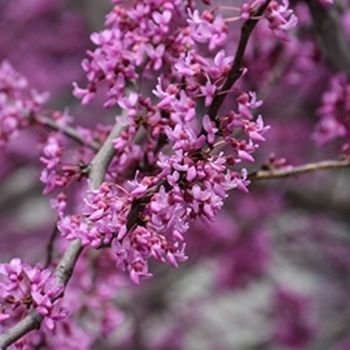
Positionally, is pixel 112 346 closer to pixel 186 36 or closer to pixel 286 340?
pixel 286 340

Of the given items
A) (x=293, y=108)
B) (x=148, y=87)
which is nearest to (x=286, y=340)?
(x=293, y=108)

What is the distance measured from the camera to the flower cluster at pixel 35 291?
3.22ft

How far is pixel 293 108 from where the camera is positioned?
2.91m

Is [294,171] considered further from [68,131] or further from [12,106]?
[12,106]

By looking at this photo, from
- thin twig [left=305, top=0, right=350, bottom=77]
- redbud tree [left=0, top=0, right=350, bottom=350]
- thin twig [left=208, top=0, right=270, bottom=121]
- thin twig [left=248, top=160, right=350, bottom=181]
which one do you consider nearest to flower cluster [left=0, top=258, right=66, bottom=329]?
redbud tree [left=0, top=0, right=350, bottom=350]

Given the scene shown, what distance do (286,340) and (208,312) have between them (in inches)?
72.4

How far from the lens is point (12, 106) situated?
1.43 metres

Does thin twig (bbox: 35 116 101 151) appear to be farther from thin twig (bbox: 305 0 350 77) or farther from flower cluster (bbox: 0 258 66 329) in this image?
thin twig (bbox: 305 0 350 77)

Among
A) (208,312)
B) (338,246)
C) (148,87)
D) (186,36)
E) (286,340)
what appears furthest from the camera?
(208,312)

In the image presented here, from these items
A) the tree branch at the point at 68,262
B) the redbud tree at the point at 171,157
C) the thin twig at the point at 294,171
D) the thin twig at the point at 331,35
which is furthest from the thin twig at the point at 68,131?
the thin twig at the point at 331,35

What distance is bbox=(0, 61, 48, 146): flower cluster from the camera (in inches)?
55.2

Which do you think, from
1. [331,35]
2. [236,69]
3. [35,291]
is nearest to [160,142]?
[236,69]

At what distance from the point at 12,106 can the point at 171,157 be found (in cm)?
60

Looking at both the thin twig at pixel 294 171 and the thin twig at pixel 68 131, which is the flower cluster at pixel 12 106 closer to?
the thin twig at pixel 68 131
